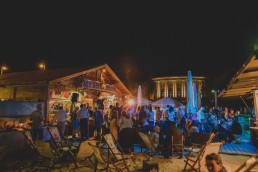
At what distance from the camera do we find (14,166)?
664 cm

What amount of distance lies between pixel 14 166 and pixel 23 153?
1.62m

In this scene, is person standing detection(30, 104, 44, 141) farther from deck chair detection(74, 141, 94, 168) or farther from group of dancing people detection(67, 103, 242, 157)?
deck chair detection(74, 141, 94, 168)

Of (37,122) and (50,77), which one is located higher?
(50,77)

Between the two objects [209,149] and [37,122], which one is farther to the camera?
[37,122]

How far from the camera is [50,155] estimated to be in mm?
6289

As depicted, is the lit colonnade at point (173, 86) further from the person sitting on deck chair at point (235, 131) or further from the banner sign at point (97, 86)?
the person sitting on deck chair at point (235, 131)

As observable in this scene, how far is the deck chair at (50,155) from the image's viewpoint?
626cm

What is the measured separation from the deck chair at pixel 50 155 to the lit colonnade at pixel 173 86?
52221 mm

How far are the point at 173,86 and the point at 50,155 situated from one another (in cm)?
5392

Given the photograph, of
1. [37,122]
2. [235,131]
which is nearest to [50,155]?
[37,122]

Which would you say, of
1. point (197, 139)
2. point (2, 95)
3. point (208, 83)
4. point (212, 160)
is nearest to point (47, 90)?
Answer: point (2, 95)

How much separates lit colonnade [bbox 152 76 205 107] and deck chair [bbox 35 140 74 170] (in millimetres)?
52221

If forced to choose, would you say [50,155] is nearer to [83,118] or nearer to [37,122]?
[37,122]

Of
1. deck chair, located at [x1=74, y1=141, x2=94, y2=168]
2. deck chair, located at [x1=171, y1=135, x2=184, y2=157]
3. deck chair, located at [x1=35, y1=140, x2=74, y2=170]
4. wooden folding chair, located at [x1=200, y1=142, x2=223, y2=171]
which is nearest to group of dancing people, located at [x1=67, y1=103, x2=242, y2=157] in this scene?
deck chair, located at [x1=171, y1=135, x2=184, y2=157]
